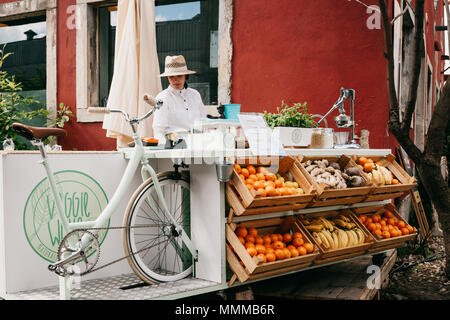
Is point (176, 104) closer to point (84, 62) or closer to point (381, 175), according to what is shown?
point (381, 175)

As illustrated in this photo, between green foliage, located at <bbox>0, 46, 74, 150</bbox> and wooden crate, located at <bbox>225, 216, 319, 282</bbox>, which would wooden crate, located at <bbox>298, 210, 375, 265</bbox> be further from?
green foliage, located at <bbox>0, 46, 74, 150</bbox>

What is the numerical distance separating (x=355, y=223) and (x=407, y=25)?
5.05 meters

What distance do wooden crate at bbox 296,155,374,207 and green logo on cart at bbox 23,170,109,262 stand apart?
159 centimetres

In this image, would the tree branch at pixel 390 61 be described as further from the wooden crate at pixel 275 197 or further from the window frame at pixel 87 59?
the window frame at pixel 87 59

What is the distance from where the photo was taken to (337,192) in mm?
4027

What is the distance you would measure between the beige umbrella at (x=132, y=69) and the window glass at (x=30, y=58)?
10.7 feet

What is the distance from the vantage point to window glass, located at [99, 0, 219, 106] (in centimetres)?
721

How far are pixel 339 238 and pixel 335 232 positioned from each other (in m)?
0.07

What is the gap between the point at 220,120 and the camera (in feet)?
12.5

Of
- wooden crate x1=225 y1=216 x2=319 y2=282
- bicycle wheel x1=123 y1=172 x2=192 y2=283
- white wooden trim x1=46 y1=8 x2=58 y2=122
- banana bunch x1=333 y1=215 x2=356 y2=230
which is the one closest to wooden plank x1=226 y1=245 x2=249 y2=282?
wooden crate x1=225 y1=216 x2=319 y2=282

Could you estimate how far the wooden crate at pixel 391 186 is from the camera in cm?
453
